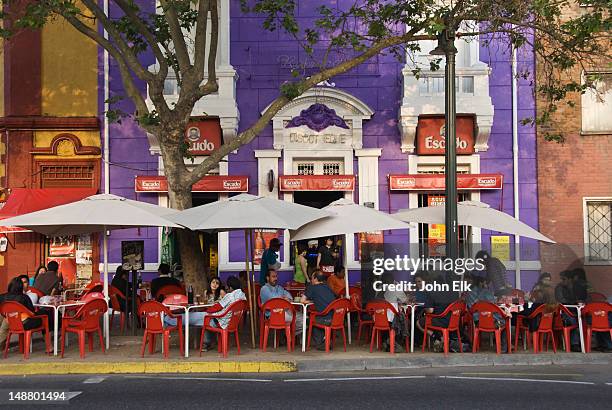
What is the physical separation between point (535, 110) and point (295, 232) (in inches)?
314

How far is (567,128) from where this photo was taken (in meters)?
17.5

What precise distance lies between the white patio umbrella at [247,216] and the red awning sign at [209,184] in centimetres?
503

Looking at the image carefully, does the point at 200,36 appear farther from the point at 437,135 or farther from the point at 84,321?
the point at 437,135

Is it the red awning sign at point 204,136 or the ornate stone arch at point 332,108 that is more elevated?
the ornate stone arch at point 332,108

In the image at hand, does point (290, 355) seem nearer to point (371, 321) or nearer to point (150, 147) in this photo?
point (371, 321)

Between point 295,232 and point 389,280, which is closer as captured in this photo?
point 389,280

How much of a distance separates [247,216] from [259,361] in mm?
2434

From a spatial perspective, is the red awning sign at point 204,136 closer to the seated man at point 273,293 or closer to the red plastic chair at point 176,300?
the seated man at point 273,293

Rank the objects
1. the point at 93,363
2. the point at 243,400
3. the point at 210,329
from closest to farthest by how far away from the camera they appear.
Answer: the point at 243,400
the point at 93,363
the point at 210,329

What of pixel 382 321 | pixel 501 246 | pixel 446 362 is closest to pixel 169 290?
pixel 382 321

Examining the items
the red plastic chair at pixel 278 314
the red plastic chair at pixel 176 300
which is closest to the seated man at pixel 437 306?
the red plastic chair at pixel 278 314

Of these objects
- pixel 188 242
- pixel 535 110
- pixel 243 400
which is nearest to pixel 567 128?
pixel 535 110

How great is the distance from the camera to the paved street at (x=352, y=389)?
7809 mm

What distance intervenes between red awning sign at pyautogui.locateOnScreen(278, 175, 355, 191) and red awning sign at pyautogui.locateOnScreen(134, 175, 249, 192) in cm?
103
